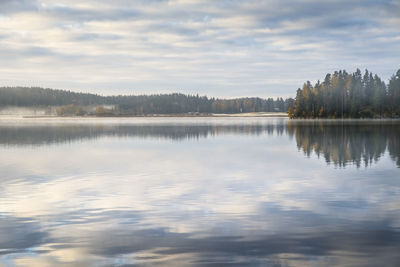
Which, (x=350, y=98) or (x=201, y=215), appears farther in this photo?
(x=350, y=98)

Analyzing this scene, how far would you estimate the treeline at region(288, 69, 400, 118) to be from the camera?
161 m

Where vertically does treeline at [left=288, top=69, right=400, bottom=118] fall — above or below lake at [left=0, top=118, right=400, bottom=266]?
above

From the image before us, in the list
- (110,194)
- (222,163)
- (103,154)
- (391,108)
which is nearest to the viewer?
(110,194)

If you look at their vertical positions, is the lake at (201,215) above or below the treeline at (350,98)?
below

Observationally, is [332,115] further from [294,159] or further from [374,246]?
[374,246]

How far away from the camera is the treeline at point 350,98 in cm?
16125

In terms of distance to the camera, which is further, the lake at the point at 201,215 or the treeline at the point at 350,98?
the treeline at the point at 350,98

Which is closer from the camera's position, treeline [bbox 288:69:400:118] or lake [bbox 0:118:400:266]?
lake [bbox 0:118:400:266]

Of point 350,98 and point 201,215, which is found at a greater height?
point 350,98

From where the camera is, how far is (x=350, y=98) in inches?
6565

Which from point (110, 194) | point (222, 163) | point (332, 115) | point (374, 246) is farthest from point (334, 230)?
point (332, 115)

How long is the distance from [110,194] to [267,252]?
901 cm

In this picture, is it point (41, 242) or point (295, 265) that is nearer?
point (295, 265)

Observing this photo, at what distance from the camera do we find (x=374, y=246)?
10008mm
